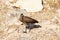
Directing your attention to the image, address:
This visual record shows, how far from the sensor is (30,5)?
9.57 metres

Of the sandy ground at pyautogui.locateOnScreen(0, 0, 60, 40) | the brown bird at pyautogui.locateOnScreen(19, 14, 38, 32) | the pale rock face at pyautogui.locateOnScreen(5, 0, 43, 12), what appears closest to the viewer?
the sandy ground at pyautogui.locateOnScreen(0, 0, 60, 40)

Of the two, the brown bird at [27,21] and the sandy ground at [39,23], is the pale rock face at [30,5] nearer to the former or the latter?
the sandy ground at [39,23]

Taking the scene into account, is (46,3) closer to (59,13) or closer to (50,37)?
(59,13)

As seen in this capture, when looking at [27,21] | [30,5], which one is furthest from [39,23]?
[30,5]

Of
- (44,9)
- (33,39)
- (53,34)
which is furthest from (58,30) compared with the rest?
(44,9)

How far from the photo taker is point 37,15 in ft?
29.6

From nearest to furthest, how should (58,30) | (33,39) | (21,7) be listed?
(33,39) → (58,30) → (21,7)

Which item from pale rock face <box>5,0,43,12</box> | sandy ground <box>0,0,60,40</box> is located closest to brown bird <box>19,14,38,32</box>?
sandy ground <box>0,0,60,40</box>

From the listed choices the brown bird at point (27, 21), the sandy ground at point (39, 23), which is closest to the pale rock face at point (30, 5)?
the sandy ground at point (39, 23)

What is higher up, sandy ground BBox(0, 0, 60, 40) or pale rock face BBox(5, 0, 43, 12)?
pale rock face BBox(5, 0, 43, 12)

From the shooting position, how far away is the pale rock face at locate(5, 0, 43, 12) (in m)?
9.42

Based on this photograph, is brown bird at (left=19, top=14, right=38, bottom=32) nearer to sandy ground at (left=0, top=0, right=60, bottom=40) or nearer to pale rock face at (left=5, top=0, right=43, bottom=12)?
sandy ground at (left=0, top=0, right=60, bottom=40)

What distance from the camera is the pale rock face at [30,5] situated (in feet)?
30.9

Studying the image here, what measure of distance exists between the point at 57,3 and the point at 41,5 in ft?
2.06
